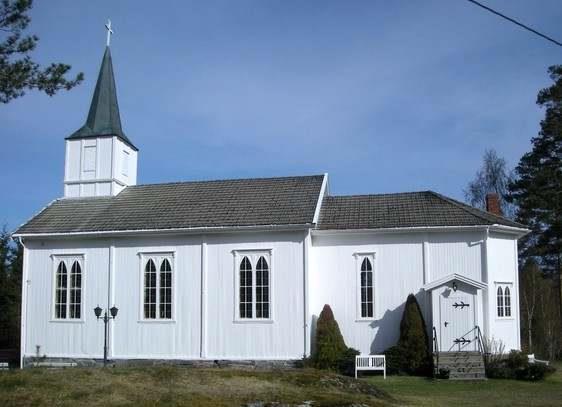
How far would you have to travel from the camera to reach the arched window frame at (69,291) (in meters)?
26.8

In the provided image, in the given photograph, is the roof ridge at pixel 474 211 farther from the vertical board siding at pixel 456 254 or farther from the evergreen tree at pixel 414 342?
the evergreen tree at pixel 414 342

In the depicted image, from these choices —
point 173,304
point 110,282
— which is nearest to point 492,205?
point 173,304

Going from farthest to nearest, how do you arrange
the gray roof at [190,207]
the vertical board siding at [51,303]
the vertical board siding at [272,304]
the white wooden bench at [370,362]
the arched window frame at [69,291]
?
the arched window frame at [69,291], the vertical board siding at [51,303], the gray roof at [190,207], the vertical board siding at [272,304], the white wooden bench at [370,362]

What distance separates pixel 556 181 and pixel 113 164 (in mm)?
21646

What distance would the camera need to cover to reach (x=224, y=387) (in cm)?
1470

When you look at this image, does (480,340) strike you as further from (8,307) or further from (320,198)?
(8,307)

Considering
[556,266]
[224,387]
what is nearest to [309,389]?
[224,387]

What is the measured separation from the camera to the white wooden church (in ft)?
80.9

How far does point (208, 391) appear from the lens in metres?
14.1

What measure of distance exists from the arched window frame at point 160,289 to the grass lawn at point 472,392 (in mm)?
7814

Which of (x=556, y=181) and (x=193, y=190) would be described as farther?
(x=556, y=181)

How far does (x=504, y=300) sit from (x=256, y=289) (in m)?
8.89

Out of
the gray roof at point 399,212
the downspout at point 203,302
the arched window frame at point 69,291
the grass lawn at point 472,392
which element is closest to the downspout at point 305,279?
the gray roof at point 399,212

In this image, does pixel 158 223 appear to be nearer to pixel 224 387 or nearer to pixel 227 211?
pixel 227 211
